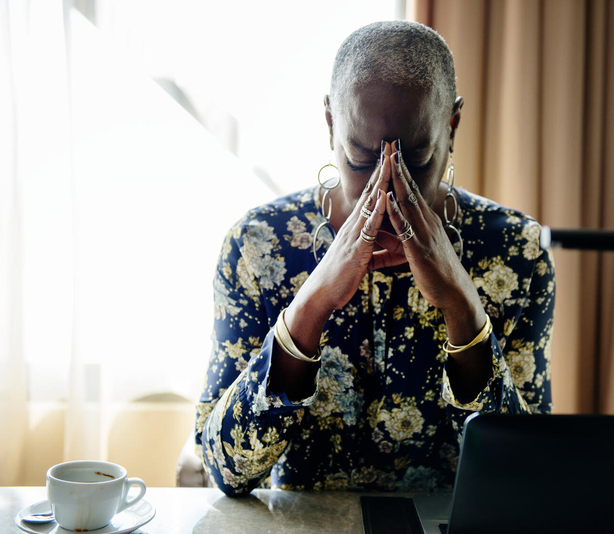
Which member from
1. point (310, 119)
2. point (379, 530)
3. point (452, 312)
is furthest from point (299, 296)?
point (310, 119)

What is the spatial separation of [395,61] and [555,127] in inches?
44.3

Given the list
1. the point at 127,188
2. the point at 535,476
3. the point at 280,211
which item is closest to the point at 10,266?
the point at 127,188

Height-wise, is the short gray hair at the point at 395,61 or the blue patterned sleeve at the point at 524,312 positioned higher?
the short gray hair at the point at 395,61

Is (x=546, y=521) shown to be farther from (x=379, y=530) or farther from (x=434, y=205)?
(x=434, y=205)

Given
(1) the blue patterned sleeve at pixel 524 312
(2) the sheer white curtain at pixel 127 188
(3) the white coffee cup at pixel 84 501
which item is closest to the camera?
(3) the white coffee cup at pixel 84 501

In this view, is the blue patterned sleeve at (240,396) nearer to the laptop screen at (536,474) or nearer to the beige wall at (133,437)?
the laptop screen at (536,474)

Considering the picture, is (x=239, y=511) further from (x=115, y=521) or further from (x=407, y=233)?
(x=407, y=233)

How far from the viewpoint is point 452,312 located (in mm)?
880

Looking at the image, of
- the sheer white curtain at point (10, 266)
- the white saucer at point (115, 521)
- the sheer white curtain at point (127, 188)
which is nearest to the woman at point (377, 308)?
the white saucer at point (115, 521)

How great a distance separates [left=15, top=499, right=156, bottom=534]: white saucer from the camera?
2.38 ft

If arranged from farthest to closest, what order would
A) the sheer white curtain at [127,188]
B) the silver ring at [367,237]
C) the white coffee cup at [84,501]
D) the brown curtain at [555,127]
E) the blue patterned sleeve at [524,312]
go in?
the sheer white curtain at [127,188]
the brown curtain at [555,127]
the blue patterned sleeve at [524,312]
the silver ring at [367,237]
the white coffee cup at [84,501]

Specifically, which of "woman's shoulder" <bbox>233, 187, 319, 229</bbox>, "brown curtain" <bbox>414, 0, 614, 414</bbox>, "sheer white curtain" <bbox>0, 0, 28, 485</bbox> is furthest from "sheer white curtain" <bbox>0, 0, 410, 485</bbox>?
"woman's shoulder" <bbox>233, 187, 319, 229</bbox>

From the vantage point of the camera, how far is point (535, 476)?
56 centimetres

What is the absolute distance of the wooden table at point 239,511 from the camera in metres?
0.78
